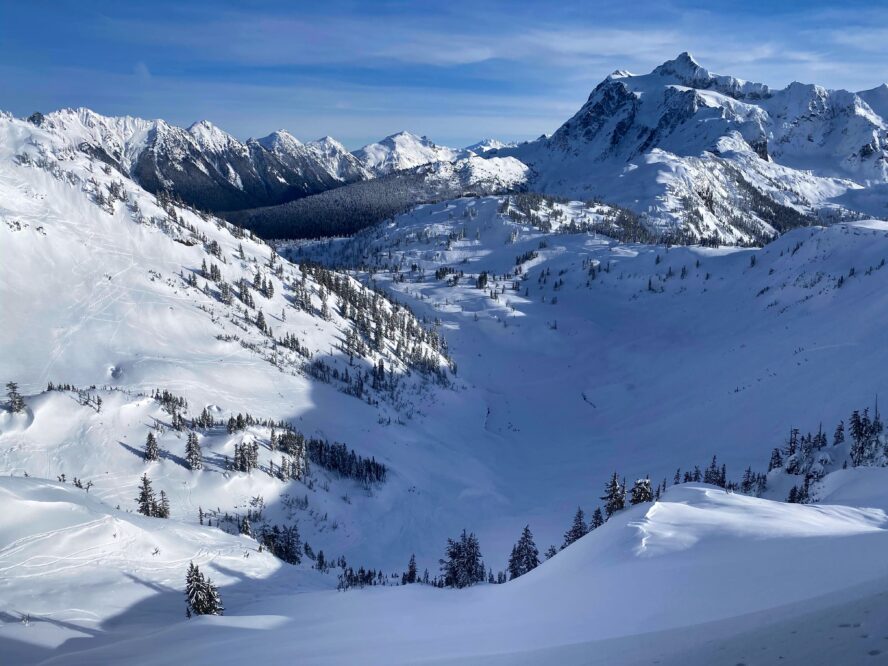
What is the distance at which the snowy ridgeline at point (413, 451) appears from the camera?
14.1 m

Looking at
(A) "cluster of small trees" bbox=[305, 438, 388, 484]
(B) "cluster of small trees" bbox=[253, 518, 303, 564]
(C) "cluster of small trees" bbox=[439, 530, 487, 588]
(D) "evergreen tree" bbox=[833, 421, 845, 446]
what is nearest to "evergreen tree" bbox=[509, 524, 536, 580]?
(C) "cluster of small trees" bbox=[439, 530, 487, 588]

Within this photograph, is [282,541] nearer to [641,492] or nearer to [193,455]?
[193,455]

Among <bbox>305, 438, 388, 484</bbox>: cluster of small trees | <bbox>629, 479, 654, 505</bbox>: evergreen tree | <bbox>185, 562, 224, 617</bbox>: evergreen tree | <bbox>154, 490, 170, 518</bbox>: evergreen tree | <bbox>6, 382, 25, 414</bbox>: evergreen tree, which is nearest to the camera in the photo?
<bbox>185, 562, 224, 617</bbox>: evergreen tree

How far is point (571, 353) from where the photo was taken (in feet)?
359

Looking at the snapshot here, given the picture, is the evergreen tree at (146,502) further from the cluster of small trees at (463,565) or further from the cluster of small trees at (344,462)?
the cluster of small trees at (463,565)

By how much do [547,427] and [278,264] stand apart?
58980 mm

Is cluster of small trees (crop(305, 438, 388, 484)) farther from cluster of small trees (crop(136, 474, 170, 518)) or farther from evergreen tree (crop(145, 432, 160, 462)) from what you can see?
cluster of small trees (crop(136, 474, 170, 518))

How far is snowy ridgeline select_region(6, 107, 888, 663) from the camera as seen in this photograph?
46.4 feet

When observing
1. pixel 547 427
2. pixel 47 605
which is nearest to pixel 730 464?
pixel 547 427

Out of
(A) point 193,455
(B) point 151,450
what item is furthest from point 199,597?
(B) point 151,450

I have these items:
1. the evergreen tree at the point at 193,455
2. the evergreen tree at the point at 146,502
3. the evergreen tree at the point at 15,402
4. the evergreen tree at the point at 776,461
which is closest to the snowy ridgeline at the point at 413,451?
the evergreen tree at the point at 15,402

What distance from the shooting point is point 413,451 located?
2584 inches

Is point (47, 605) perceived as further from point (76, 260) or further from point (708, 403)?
point (708, 403)

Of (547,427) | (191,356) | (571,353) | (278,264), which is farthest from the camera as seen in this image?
(571,353)
